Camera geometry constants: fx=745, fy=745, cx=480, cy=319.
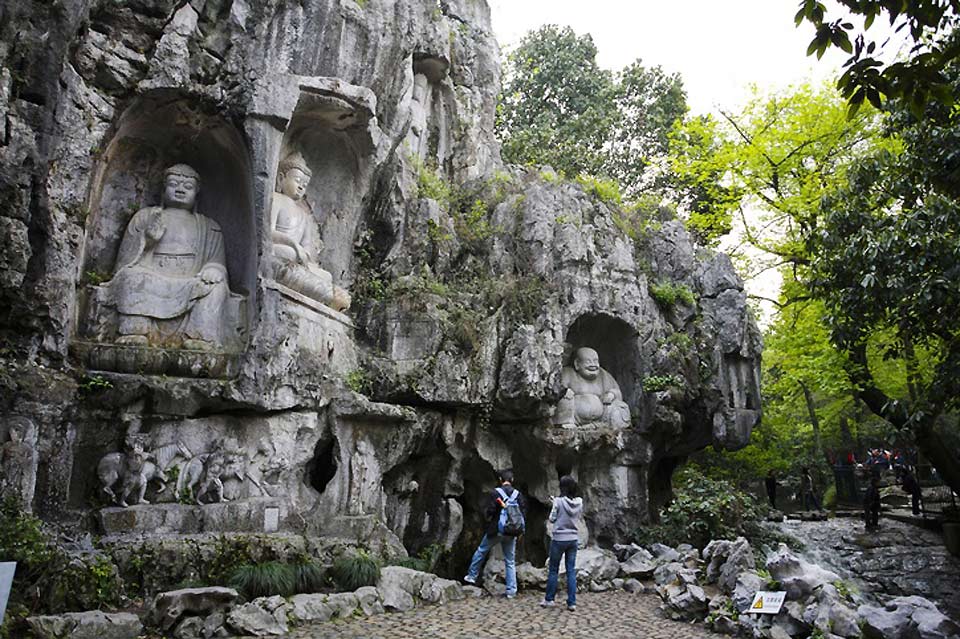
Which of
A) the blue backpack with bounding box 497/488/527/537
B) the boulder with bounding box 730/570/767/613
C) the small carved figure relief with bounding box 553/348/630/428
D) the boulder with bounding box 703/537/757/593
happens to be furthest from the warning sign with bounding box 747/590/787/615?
the small carved figure relief with bounding box 553/348/630/428

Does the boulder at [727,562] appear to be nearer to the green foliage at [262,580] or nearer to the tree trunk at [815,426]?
the green foliage at [262,580]

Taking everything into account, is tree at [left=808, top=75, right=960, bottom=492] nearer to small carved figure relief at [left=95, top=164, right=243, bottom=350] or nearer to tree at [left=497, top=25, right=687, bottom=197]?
small carved figure relief at [left=95, top=164, right=243, bottom=350]

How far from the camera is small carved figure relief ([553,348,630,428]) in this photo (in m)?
14.0

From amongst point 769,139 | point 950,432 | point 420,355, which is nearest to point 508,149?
point 769,139

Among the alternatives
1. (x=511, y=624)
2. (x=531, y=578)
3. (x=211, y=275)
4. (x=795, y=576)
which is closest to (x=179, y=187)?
(x=211, y=275)

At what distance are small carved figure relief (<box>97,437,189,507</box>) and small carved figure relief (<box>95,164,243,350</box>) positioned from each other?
152 centimetres

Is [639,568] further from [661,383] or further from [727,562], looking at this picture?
[661,383]

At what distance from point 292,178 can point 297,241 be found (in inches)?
41.2

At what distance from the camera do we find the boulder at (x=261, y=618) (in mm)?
6953

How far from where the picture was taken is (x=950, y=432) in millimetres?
23359

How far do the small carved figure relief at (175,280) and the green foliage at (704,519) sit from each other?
8308 mm

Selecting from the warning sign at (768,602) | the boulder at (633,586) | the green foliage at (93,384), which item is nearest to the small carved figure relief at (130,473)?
the green foliage at (93,384)

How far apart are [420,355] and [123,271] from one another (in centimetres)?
451

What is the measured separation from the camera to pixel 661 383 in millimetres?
14492
